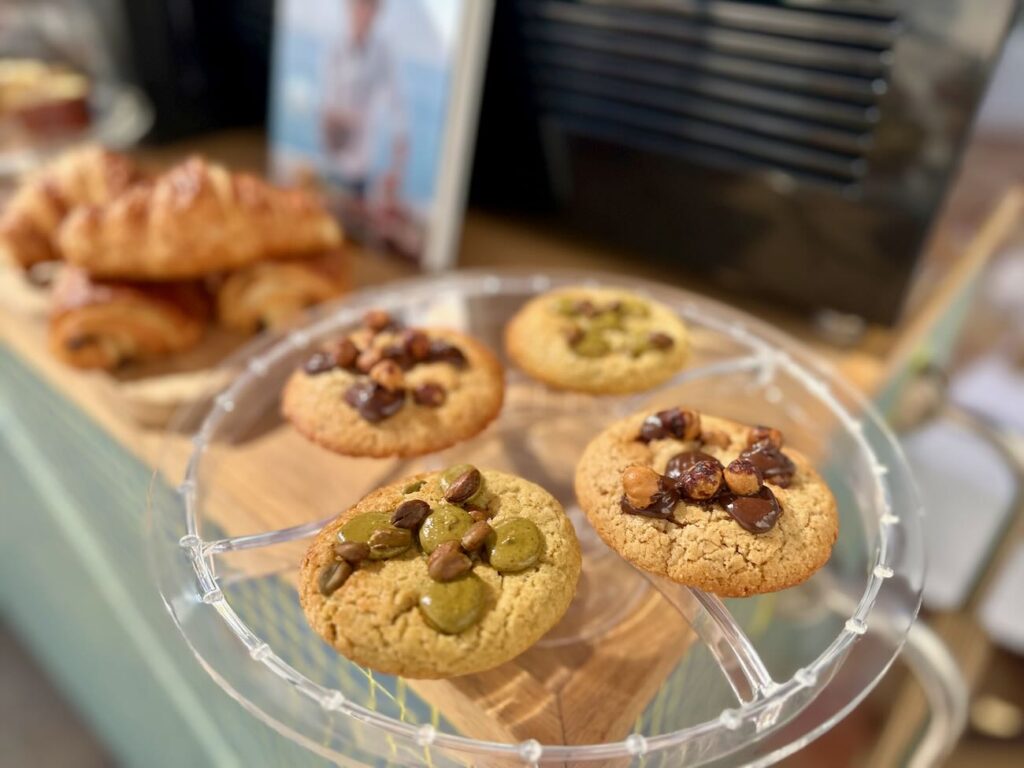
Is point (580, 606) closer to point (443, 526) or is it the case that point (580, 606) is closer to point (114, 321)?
point (443, 526)

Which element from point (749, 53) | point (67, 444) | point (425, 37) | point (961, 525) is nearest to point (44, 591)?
point (67, 444)

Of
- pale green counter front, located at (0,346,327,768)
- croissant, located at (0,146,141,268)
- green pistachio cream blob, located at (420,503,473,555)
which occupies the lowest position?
pale green counter front, located at (0,346,327,768)

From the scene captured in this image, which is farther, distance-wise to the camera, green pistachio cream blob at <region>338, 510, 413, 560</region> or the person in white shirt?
the person in white shirt

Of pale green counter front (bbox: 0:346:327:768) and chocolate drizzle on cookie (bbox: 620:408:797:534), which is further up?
chocolate drizzle on cookie (bbox: 620:408:797:534)

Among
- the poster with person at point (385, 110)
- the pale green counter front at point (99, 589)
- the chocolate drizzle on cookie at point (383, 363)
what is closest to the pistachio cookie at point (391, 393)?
the chocolate drizzle on cookie at point (383, 363)

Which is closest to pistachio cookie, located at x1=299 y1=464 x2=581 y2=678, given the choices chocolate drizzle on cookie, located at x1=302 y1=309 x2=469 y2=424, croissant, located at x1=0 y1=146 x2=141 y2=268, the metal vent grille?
chocolate drizzle on cookie, located at x1=302 y1=309 x2=469 y2=424

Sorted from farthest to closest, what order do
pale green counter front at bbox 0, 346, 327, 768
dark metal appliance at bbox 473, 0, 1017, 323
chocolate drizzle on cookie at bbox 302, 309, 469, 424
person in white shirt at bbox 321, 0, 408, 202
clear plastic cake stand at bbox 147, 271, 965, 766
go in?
1. person in white shirt at bbox 321, 0, 408, 202
2. pale green counter front at bbox 0, 346, 327, 768
3. dark metal appliance at bbox 473, 0, 1017, 323
4. chocolate drizzle on cookie at bbox 302, 309, 469, 424
5. clear plastic cake stand at bbox 147, 271, 965, 766

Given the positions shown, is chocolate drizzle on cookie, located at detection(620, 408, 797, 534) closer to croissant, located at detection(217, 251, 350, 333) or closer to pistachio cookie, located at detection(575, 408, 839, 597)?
pistachio cookie, located at detection(575, 408, 839, 597)

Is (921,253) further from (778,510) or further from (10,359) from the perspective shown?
(10,359)
